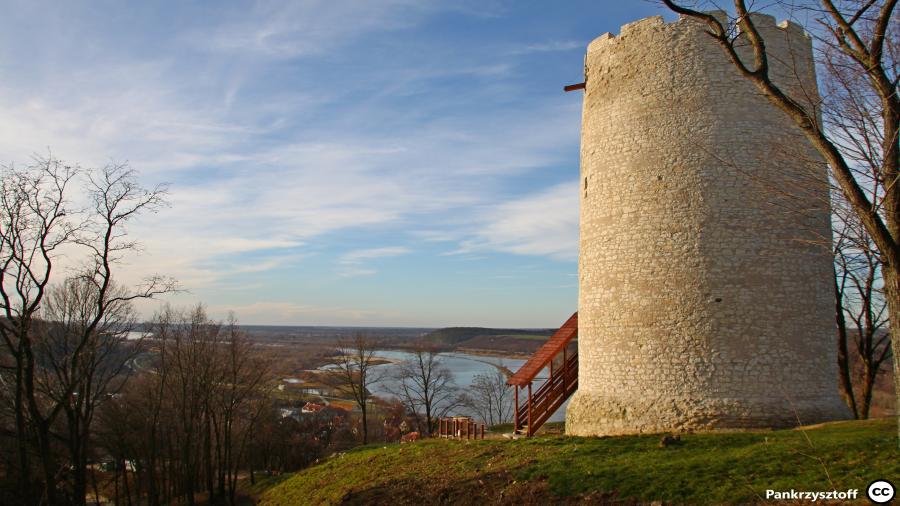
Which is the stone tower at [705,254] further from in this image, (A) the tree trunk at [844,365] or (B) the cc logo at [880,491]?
(A) the tree trunk at [844,365]

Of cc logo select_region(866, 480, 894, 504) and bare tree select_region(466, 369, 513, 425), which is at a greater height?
cc logo select_region(866, 480, 894, 504)

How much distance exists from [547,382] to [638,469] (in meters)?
6.61

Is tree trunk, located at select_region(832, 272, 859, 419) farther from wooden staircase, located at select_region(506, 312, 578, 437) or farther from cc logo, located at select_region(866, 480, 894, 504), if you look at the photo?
cc logo, located at select_region(866, 480, 894, 504)

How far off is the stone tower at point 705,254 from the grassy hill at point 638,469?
1.01 metres

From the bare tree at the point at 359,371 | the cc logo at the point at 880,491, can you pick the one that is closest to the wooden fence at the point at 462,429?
the cc logo at the point at 880,491

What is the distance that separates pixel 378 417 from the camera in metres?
46.2

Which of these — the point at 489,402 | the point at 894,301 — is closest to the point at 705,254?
the point at 894,301

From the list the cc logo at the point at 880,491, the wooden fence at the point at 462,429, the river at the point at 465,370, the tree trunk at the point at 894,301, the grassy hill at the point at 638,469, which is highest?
the tree trunk at the point at 894,301

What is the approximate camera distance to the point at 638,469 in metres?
8.88

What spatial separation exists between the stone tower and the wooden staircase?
1.91 meters

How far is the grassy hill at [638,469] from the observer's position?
294 inches

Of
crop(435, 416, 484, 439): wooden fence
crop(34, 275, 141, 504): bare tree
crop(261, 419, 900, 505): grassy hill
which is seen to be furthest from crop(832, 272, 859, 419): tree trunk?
crop(34, 275, 141, 504): bare tree

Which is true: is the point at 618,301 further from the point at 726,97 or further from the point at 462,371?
the point at 462,371

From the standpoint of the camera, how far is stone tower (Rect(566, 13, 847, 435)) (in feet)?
37.3
